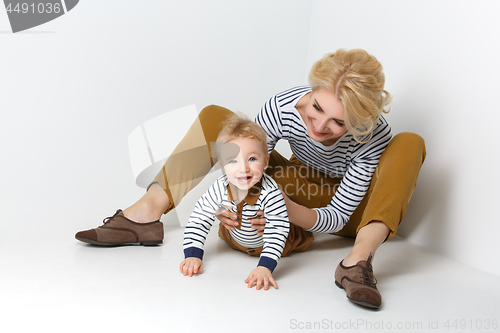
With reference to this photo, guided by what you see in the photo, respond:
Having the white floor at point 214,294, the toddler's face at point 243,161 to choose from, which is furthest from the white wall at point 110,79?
the toddler's face at point 243,161

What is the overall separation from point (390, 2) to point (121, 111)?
58.3 inches

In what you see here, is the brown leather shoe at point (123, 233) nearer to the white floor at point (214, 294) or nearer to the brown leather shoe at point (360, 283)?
the white floor at point (214, 294)

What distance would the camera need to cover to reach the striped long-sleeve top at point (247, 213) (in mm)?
1219

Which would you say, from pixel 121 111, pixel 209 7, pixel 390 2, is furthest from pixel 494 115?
pixel 121 111

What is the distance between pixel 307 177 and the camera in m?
1.60

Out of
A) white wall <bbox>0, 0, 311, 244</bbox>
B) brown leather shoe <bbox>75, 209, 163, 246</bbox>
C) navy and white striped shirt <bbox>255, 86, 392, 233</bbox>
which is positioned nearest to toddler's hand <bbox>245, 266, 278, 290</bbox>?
navy and white striped shirt <bbox>255, 86, 392, 233</bbox>

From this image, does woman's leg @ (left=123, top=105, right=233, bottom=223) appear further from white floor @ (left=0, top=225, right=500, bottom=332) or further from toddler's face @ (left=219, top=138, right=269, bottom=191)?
toddler's face @ (left=219, top=138, right=269, bottom=191)

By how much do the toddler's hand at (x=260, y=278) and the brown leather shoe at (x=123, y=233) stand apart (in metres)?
0.41

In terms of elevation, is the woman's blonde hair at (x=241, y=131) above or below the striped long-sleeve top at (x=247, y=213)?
above

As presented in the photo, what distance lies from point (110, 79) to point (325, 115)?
147 centimetres

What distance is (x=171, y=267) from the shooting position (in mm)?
1248

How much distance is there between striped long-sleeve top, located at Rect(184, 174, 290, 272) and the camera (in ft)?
4.00

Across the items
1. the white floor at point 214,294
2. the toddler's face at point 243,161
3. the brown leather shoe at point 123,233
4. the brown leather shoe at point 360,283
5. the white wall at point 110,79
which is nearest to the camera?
the white floor at point 214,294

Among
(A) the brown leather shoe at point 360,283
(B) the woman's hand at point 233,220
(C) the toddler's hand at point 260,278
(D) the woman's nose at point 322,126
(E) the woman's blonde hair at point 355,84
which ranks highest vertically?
(E) the woman's blonde hair at point 355,84
